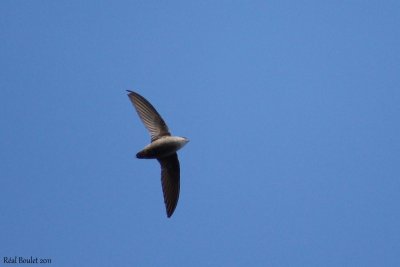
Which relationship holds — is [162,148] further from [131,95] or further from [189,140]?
[131,95]

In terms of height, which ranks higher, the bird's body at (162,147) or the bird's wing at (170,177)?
the bird's body at (162,147)

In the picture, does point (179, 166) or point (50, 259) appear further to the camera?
point (50, 259)

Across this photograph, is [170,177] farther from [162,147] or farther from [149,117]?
[149,117]

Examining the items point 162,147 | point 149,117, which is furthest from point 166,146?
point 149,117

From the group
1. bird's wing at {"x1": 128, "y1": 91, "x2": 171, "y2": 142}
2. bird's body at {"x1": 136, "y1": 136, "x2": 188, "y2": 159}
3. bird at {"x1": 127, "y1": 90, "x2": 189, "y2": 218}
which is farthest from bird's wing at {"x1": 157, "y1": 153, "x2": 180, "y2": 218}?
bird's wing at {"x1": 128, "y1": 91, "x2": 171, "y2": 142}

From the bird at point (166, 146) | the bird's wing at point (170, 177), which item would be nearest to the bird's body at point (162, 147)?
the bird at point (166, 146)

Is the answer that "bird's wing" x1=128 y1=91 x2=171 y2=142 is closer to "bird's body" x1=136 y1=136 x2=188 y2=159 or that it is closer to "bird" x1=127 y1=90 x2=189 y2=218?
"bird" x1=127 y1=90 x2=189 y2=218

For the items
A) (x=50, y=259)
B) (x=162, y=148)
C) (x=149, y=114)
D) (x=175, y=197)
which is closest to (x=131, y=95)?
(x=149, y=114)

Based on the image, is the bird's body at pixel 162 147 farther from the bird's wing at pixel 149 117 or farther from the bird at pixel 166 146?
the bird's wing at pixel 149 117
